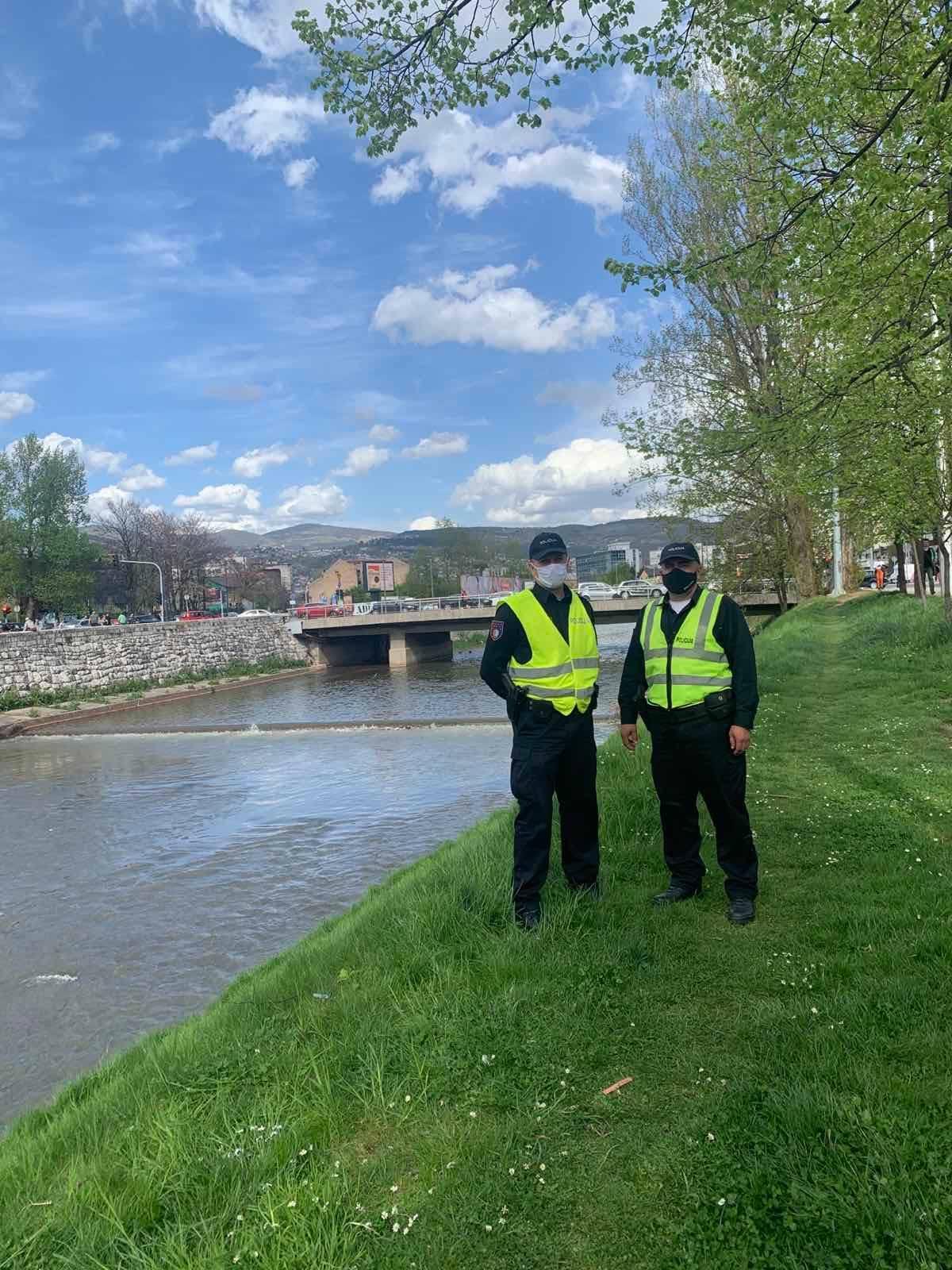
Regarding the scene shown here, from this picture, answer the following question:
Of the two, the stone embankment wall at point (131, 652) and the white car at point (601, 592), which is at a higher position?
the white car at point (601, 592)

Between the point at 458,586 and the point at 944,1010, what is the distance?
114 metres

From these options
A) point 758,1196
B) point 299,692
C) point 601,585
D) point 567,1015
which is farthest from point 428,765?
point 601,585

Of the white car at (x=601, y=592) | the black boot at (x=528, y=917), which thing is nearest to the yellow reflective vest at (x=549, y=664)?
the black boot at (x=528, y=917)

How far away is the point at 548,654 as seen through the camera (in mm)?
4922

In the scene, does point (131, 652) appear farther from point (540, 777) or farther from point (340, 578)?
point (340, 578)

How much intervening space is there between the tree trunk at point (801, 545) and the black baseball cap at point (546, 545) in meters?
28.9

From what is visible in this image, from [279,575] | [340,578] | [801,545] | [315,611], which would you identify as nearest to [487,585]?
[315,611]

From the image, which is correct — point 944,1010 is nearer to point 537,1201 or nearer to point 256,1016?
point 537,1201

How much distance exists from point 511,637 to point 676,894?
5.96 feet

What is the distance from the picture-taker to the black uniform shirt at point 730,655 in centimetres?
484

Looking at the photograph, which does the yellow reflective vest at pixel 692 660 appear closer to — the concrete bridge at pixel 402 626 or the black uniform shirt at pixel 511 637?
the black uniform shirt at pixel 511 637

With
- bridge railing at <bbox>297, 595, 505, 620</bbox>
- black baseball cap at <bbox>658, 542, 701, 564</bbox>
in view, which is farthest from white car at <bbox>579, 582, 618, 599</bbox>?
black baseball cap at <bbox>658, 542, 701, 564</bbox>

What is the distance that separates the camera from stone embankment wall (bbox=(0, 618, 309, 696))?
34844mm

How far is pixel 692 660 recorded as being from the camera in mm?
4938
